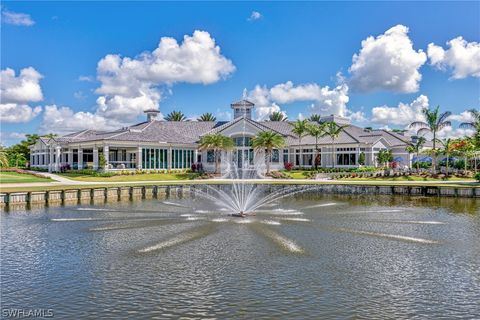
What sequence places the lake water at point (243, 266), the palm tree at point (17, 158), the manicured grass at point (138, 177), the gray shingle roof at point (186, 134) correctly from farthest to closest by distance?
1. the palm tree at point (17, 158)
2. the gray shingle roof at point (186, 134)
3. the manicured grass at point (138, 177)
4. the lake water at point (243, 266)

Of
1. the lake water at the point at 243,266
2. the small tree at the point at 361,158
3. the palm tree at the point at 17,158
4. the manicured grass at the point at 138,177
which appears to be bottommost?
the lake water at the point at 243,266

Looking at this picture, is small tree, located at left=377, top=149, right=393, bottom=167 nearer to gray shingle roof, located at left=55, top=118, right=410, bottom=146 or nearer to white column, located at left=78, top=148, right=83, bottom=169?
gray shingle roof, located at left=55, top=118, right=410, bottom=146

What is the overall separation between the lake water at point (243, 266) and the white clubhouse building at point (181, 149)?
35.0 metres

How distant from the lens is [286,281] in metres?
14.5

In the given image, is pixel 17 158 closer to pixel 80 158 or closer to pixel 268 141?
pixel 80 158

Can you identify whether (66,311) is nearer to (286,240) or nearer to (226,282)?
(226,282)

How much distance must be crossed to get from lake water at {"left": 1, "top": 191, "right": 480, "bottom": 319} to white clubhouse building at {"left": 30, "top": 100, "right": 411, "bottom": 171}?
3496cm

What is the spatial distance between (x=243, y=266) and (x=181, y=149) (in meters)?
53.5

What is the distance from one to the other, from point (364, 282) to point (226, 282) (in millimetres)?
4543

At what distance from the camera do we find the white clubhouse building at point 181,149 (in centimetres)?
6375

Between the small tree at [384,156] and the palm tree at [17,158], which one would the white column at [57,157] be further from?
the small tree at [384,156]

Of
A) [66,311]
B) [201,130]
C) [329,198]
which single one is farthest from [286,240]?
[201,130]

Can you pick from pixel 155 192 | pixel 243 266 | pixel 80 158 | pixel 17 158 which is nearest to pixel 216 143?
pixel 155 192

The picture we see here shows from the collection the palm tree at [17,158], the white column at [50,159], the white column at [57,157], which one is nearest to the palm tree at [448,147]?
the white column at [57,157]
